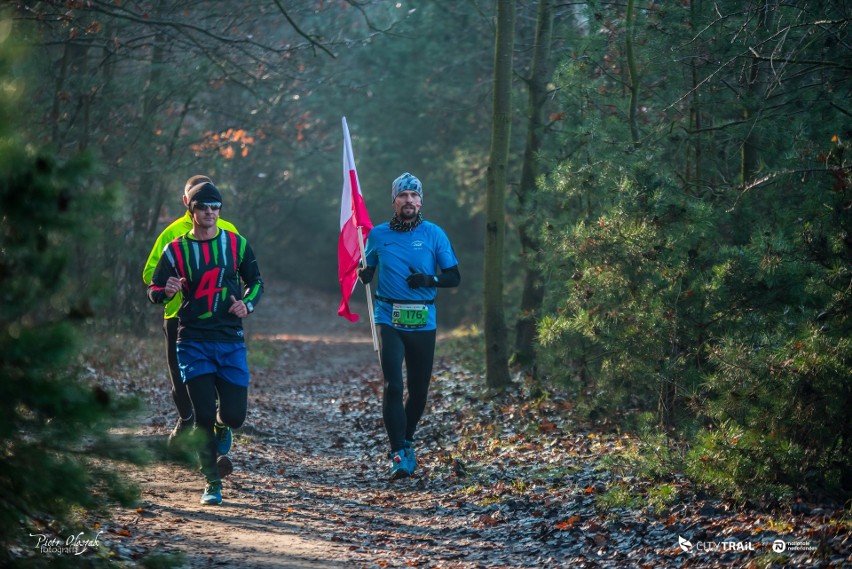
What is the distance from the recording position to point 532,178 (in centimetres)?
1386

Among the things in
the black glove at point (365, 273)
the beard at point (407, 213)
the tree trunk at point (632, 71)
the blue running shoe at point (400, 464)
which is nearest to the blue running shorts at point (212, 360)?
the black glove at point (365, 273)

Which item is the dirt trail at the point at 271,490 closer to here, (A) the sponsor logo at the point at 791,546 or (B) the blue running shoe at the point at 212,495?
(B) the blue running shoe at the point at 212,495

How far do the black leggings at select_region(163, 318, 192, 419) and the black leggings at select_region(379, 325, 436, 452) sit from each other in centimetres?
178

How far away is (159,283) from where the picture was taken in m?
7.75

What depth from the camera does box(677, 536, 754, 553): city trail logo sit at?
19.3 feet

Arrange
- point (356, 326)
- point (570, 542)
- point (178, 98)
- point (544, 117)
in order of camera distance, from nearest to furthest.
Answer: point (570, 542), point (544, 117), point (178, 98), point (356, 326)

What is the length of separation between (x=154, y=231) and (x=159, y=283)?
12.3 meters

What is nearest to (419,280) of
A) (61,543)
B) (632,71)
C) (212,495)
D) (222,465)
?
(222,465)

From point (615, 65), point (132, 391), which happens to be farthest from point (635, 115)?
point (132, 391)

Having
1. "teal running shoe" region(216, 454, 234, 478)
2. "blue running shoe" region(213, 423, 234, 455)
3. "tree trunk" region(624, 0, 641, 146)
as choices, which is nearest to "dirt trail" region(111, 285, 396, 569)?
"teal running shoe" region(216, 454, 234, 478)

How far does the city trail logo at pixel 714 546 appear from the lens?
232 inches

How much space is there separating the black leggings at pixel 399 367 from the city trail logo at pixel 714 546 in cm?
344

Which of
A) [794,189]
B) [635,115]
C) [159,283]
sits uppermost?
[635,115]

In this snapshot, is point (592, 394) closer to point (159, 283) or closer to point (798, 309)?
point (798, 309)
